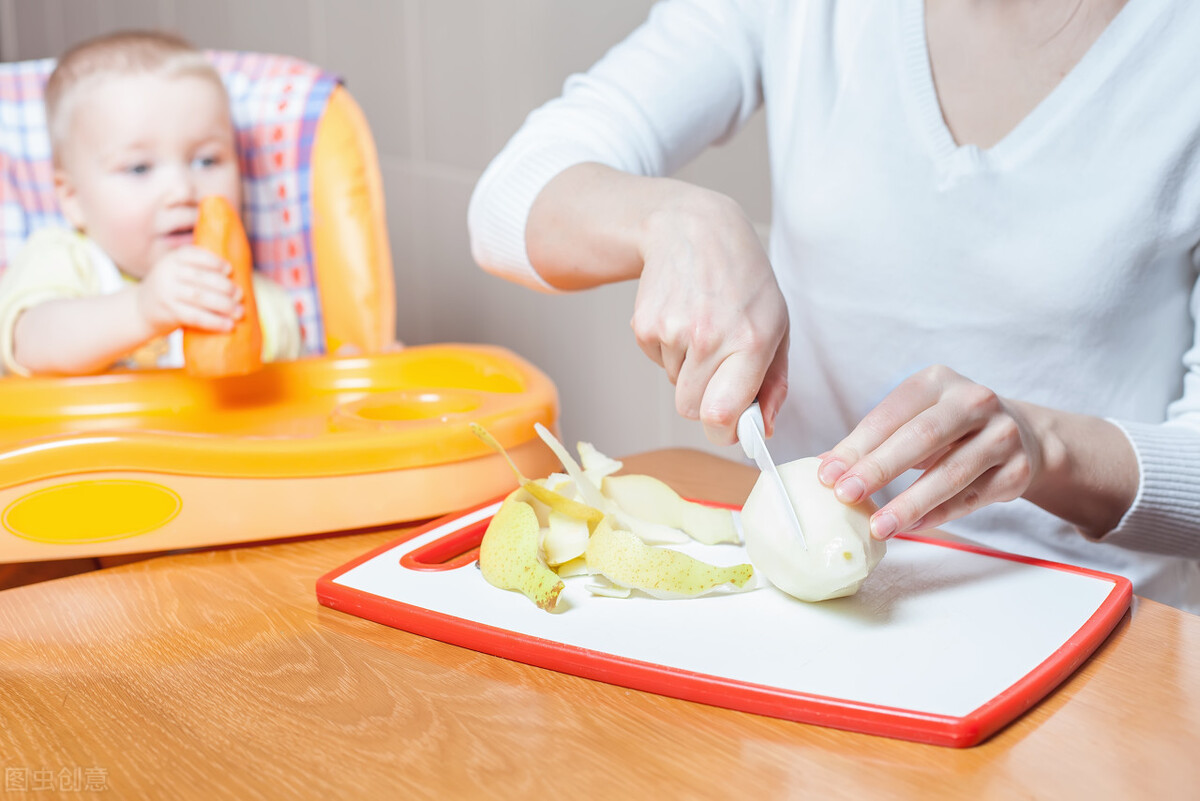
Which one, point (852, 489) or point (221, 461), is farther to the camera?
point (221, 461)

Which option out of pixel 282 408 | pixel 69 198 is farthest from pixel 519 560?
pixel 69 198

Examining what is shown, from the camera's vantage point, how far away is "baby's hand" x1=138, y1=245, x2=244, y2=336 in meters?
0.91

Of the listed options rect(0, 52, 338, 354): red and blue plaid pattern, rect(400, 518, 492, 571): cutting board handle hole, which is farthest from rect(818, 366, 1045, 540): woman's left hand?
rect(0, 52, 338, 354): red and blue plaid pattern

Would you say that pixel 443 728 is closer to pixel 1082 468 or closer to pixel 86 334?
pixel 1082 468

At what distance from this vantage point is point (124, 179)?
114 cm

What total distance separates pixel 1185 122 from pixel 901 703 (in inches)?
19.5

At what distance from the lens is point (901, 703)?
1.58ft

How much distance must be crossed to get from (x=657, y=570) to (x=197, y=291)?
21.7 inches

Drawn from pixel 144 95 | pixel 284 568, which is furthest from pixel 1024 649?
pixel 144 95

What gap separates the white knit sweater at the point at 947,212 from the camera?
0.74m

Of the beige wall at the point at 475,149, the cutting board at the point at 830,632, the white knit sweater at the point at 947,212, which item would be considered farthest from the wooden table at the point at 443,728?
the beige wall at the point at 475,149

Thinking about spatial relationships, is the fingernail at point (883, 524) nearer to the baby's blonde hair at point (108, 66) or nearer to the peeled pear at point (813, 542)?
the peeled pear at point (813, 542)

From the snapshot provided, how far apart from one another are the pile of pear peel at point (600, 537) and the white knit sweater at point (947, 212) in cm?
26

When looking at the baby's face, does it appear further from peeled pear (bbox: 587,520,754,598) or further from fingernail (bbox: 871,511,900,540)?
fingernail (bbox: 871,511,900,540)
